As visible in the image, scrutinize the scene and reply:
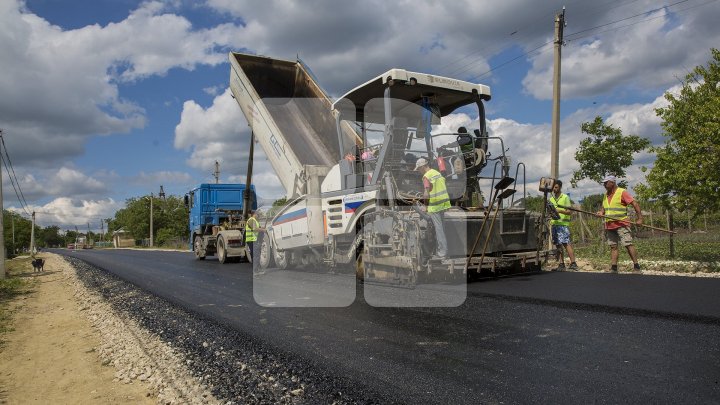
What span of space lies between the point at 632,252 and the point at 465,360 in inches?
199

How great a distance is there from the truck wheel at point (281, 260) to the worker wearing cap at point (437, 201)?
415 cm

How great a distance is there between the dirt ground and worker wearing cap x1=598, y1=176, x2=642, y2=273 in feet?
21.7

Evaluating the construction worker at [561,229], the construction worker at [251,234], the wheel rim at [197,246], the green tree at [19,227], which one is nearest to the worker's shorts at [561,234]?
the construction worker at [561,229]

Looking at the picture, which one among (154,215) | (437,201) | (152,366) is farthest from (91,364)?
(154,215)

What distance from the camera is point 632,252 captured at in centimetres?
735

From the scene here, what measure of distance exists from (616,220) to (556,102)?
7061 mm

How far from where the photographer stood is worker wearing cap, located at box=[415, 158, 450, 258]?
6.53 meters

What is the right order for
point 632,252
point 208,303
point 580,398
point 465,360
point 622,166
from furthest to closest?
1. point 622,166
2. point 632,252
3. point 208,303
4. point 465,360
5. point 580,398

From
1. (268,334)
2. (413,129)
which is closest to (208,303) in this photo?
(268,334)

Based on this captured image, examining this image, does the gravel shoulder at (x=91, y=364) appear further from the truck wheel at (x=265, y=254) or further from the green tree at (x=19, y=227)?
the green tree at (x=19, y=227)

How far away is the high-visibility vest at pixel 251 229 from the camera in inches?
449

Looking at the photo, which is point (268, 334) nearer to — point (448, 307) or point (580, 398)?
point (448, 307)

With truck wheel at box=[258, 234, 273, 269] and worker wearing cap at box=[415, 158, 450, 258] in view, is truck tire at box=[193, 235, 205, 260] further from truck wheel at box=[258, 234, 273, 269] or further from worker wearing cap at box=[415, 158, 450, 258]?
worker wearing cap at box=[415, 158, 450, 258]

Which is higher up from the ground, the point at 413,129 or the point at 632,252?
the point at 413,129
